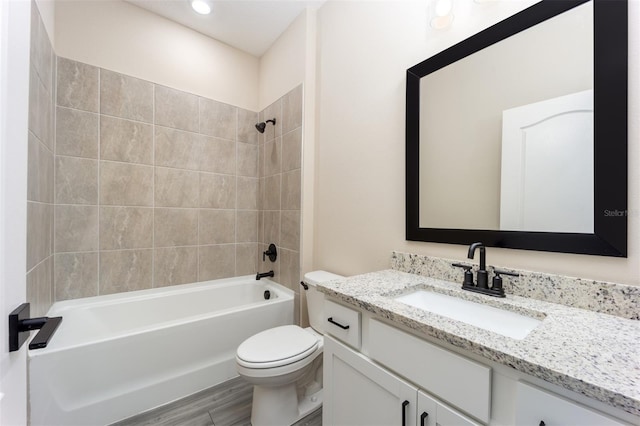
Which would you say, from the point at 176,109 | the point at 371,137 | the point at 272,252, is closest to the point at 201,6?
the point at 176,109

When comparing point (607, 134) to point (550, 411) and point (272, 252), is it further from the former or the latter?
point (272, 252)

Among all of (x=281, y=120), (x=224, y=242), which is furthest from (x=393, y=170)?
(x=224, y=242)

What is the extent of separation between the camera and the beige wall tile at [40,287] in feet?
3.98

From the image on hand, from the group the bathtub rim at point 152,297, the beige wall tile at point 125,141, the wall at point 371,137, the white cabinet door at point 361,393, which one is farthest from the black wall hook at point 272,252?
the white cabinet door at point 361,393

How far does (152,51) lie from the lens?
6.77ft

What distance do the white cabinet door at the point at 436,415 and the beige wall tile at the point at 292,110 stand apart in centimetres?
188

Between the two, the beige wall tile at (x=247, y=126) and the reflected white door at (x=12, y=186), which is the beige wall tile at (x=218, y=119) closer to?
the beige wall tile at (x=247, y=126)

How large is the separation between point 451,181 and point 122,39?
2.51 m

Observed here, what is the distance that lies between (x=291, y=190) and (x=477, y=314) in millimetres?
1559

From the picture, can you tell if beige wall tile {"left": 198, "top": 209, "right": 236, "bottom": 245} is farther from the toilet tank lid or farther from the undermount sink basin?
the undermount sink basin

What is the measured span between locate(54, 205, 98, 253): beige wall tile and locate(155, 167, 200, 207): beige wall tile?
1.39 ft

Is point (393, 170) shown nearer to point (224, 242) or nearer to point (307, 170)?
point (307, 170)

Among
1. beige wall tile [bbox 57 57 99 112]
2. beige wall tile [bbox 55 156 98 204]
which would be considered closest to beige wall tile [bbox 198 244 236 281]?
beige wall tile [bbox 55 156 98 204]

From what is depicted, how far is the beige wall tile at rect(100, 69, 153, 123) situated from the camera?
1886mm
